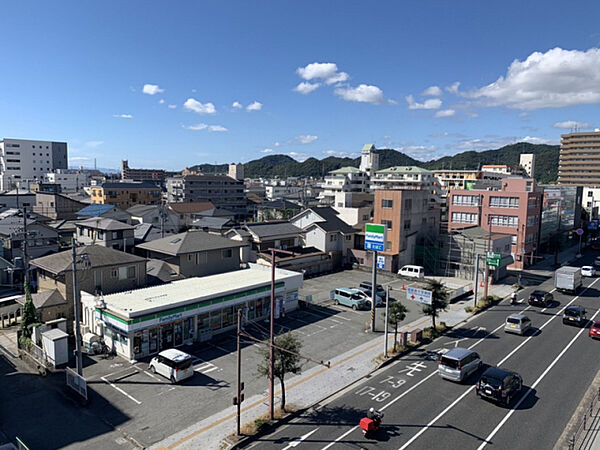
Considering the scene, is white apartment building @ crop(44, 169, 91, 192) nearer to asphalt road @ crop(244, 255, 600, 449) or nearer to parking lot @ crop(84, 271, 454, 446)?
parking lot @ crop(84, 271, 454, 446)

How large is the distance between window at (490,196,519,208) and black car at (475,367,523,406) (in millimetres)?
41345

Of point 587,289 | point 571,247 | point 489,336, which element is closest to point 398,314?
point 489,336

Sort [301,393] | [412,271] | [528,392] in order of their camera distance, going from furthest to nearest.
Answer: [412,271] < [528,392] < [301,393]

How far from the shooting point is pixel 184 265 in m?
36.2

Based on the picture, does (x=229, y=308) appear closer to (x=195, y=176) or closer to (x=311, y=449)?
(x=311, y=449)

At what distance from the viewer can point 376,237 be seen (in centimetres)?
3238

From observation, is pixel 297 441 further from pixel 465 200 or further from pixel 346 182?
pixel 346 182

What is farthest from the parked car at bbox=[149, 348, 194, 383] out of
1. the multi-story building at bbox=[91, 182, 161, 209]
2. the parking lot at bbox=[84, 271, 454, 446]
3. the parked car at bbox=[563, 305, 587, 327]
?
the multi-story building at bbox=[91, 182, 161, 209]

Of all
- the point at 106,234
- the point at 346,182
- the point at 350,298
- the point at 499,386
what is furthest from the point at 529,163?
the point at 499,386

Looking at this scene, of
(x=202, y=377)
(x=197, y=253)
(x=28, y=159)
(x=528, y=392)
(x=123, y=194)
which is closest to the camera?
(x=528, y=392)

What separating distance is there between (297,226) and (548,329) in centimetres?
3601

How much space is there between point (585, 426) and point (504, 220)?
43842 mm

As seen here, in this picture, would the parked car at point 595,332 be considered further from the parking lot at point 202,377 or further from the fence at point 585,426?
the parking lot at point 202,377

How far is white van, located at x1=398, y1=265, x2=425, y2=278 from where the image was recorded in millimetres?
50156
